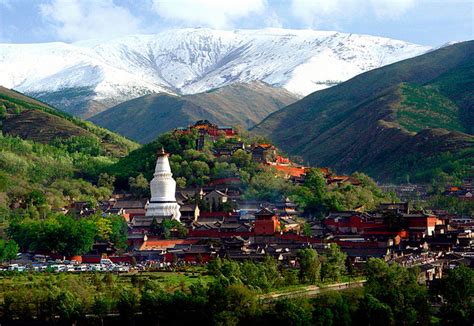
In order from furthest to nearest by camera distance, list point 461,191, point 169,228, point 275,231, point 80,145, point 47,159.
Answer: point 80,145 → point 47,159 → point 461,191 → point 169,228 → point 275,231

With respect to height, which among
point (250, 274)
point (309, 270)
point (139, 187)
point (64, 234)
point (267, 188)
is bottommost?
point (250, 274)

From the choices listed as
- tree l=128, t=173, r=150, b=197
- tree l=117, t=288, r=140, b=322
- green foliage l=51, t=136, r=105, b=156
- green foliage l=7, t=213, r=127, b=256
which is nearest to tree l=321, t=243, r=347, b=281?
tree l=117, t=288, r=140, b=322

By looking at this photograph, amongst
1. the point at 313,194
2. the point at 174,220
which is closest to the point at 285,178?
the point at 313,194

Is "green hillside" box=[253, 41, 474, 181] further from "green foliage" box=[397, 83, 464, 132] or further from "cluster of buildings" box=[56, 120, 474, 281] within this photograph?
"cluster of buildings" box=[56, 120, 474, 281]

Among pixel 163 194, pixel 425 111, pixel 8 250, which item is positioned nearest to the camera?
pixel 8 250

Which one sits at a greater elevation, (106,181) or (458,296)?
(106,181)

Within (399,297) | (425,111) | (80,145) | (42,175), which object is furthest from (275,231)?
(425,111)

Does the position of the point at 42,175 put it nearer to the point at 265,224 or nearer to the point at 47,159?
the point at 47,159
